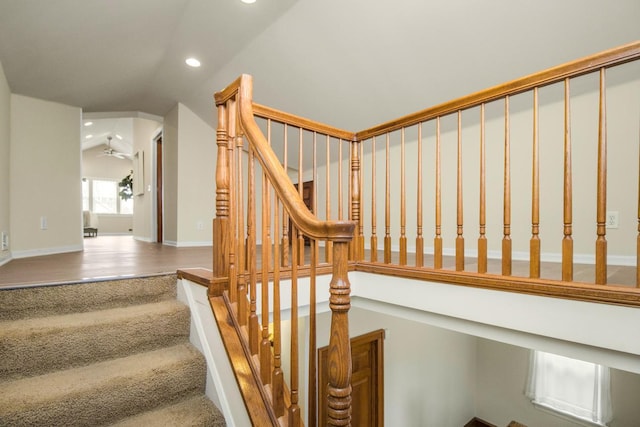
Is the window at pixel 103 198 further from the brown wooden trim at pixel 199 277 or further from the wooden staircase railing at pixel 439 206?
the brown wooden trim at pixel 199 277

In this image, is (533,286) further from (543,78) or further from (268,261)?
(268,261)

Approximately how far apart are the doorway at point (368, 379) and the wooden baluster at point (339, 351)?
9.18 feet

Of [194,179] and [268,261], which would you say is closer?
[268,261]

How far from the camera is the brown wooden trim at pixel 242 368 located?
1.20 metres

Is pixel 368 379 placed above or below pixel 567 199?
below

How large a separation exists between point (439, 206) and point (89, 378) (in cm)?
179

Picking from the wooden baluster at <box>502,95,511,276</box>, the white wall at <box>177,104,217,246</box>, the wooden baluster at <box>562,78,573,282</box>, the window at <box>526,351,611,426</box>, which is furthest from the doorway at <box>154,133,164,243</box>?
the window at <box>526,351,611,426</box>

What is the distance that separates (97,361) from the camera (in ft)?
4.94

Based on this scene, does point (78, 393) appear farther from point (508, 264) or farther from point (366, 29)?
point (366, 29)

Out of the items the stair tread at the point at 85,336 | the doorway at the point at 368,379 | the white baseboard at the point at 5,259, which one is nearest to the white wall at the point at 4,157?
the white baseboard at the point at 5,259

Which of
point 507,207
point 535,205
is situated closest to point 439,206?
point 507,207

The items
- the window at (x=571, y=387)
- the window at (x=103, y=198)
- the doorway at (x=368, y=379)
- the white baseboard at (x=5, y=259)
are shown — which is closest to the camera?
the white baseboard at (x=5, y=259)

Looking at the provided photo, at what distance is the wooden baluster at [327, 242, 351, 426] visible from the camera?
0.91m

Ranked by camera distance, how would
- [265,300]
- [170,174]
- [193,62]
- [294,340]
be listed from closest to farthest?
1. [294,340]
2. [265,300]
3. [193,62]
4. [170,174]
